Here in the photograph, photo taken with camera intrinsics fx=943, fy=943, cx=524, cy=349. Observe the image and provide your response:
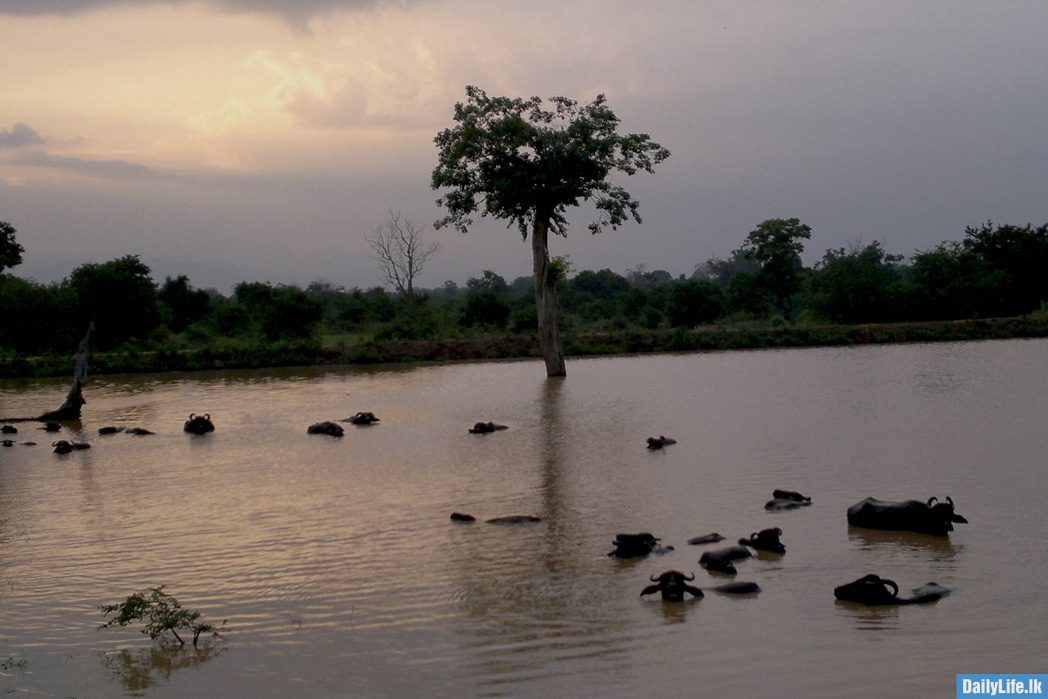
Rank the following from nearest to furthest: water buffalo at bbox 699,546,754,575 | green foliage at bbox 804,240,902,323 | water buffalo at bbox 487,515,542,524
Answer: water buffalo at bbox 699,546,754,575, water buffalo at bbox 487,515,542,524, green foliage at bbox 804,240,902,323

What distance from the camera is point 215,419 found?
20.5 meters

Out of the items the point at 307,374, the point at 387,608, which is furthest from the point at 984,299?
the point at 387,608

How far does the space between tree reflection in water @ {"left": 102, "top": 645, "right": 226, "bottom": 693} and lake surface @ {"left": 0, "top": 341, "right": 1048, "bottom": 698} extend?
2 centimetres

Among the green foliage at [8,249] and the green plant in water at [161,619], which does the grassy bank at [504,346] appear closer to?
the green foliage at [8,249]

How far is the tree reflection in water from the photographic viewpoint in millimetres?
5465

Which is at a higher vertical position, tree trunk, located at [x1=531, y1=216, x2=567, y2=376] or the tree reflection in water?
tree trunk, located at [x1=531, y1=216, x2=567, y2=376]

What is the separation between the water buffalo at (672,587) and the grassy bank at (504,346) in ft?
103

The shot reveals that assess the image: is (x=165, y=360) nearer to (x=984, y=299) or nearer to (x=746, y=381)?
(x=746, y=381)

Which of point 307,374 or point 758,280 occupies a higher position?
point 758,280

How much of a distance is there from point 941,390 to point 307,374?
2084cm

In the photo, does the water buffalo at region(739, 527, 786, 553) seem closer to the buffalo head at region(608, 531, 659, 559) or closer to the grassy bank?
the buffalo head at region(608, 531, 659, 559)

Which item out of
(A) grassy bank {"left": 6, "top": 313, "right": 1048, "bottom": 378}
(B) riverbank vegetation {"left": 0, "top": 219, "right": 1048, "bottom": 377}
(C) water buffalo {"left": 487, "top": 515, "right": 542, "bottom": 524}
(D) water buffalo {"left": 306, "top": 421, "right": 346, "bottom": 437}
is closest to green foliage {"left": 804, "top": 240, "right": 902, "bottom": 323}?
(B) riverbank vegetation {"left": 0, "top": 219, "right": 1048, "bottom": 377}

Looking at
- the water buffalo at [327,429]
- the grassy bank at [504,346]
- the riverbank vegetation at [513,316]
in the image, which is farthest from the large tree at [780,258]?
the water buffalo at [327,429]

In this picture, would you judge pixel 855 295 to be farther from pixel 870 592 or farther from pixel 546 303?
pixel 870 592
